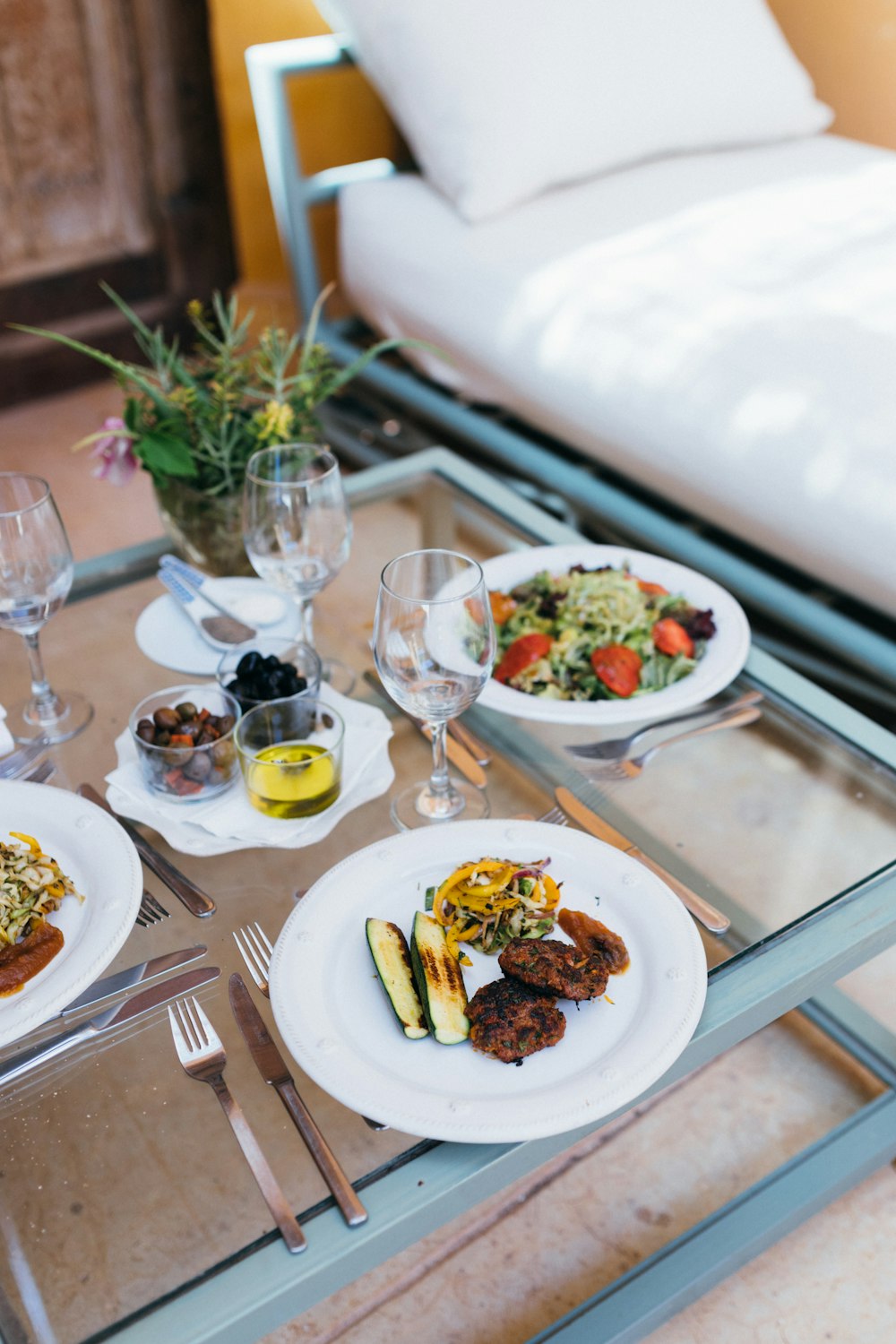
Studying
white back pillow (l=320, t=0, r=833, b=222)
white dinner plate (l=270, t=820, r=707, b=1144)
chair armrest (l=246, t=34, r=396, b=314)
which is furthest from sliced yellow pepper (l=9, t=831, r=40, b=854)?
chair armrest (l=246, t=34, r=396, b=314)

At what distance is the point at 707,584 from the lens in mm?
1224

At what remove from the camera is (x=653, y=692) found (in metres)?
1.09

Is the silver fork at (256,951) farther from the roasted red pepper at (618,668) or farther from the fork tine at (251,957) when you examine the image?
the roasted red pepper at (618,668)

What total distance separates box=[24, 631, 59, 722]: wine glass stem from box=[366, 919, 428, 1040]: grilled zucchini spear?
1.49 feet

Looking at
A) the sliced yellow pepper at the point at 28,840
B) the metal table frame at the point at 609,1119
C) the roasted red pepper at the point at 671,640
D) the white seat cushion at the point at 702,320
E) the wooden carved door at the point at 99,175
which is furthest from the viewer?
the wooden carved door at the point at 99,175

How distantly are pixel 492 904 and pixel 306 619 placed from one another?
43cm

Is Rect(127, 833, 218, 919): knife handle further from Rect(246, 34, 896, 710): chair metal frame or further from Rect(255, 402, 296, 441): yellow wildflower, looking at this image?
Rect(246, 34, 896, 710): chair metal frame

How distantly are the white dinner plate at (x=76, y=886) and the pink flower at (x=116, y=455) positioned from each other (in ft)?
1.44

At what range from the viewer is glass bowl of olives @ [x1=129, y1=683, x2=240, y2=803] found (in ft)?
3.15

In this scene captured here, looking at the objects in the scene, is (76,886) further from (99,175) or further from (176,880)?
(99,175)

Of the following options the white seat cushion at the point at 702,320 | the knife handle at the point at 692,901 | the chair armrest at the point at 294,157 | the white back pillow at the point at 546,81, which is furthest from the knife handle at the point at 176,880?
the chair armrest at the point at 294,157

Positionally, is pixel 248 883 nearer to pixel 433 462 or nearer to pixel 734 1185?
pixel 734 1185

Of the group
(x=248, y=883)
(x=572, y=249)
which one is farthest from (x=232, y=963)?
(x=572, y=249)

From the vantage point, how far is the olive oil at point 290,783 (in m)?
0.95
